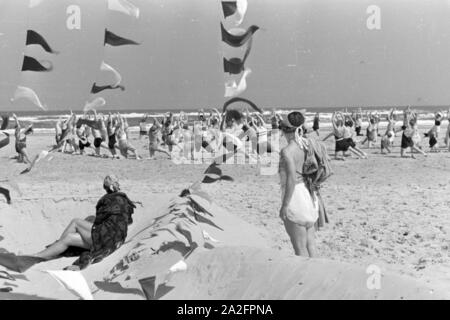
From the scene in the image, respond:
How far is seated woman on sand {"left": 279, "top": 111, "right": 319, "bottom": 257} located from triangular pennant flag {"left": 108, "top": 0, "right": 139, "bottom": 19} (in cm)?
153

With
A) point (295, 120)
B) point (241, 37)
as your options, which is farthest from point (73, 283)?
point (241, 37)

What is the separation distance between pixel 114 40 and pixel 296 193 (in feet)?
6.42

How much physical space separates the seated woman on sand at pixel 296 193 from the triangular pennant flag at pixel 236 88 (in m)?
0.47

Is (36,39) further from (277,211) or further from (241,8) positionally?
(277,211)

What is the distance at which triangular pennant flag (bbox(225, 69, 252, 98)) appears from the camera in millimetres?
4871

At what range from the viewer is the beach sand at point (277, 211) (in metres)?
5.40

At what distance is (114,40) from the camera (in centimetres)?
503

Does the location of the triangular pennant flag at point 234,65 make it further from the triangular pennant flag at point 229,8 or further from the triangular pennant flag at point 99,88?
the triangular pennant flag at point 99,88

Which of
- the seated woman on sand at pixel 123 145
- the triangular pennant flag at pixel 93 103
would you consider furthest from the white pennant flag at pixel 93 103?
the seated woman on sand at pixel 123 145

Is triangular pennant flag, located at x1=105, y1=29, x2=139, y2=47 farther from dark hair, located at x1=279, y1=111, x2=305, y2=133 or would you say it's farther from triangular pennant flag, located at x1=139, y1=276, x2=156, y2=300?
triangular pennant flag, located at x1=139, y1=276, x2=156, y2=300
